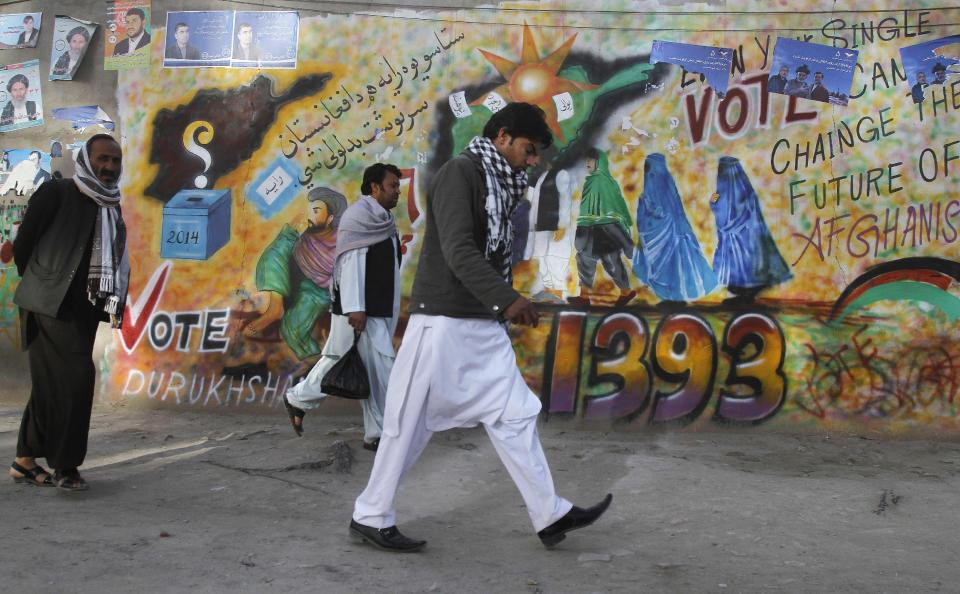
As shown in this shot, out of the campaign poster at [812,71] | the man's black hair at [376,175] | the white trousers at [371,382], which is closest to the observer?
the white trousers at [371,382]

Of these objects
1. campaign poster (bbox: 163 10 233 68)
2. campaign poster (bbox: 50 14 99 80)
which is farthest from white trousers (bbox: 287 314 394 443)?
campaign poster (bbox: 50 14 99 80)

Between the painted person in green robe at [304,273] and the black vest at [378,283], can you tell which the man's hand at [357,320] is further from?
the painted person in green robe at [304,273]

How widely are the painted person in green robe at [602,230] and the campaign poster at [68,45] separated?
3.88m

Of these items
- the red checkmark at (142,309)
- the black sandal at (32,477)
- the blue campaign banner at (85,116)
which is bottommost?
the black sandal at (32,477)

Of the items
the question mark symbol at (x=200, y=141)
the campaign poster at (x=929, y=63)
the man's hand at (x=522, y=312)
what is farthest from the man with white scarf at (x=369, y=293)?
the campaign poster at (x=929, y=63)

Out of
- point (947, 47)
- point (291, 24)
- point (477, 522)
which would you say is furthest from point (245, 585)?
point (947, 47)

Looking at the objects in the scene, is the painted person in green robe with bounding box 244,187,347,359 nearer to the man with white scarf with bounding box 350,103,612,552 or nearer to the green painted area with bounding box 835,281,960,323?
the man with white scarf with bounding box 350,103,612,552

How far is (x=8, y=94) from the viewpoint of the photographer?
309 inches

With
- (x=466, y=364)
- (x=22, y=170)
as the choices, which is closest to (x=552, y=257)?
(x=466, y=364)

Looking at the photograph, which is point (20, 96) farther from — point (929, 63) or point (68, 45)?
point (929, 63)

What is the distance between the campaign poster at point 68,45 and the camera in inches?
299

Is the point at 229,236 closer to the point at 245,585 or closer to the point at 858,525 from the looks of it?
the point at 245,585

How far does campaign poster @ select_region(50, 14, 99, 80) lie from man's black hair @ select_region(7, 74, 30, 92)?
0.88 ft

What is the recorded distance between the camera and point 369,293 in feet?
19.6
